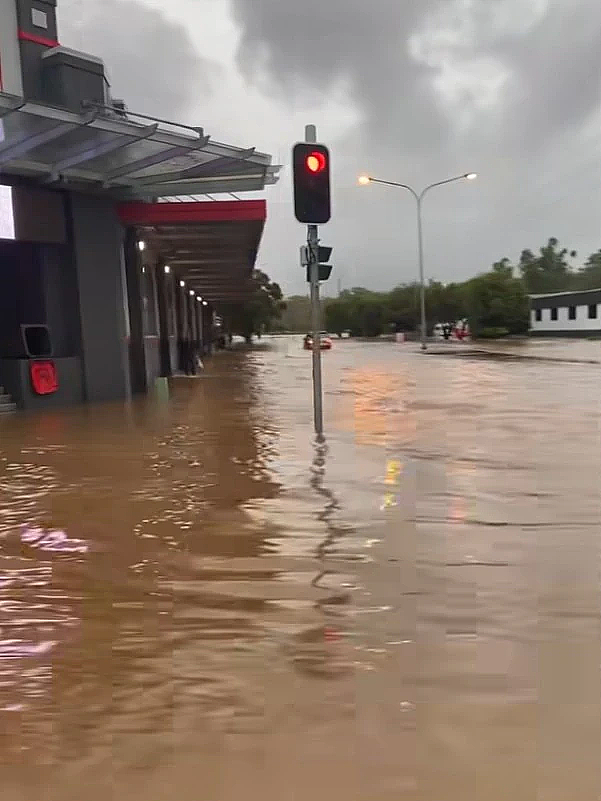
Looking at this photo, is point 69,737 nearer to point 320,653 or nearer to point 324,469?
point 320,653

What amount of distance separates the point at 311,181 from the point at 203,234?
41.8ft

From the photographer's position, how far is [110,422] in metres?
12.5

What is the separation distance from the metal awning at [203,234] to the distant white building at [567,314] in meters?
32.3

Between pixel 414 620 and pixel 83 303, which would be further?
pixel 83 303

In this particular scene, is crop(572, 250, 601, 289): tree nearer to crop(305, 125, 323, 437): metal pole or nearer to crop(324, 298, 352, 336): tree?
crop(324, 298, 352, 336): tree

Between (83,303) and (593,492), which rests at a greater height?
(83,303)

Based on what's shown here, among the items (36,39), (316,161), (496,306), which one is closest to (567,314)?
(496,306)

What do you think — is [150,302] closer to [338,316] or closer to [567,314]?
[567,314]

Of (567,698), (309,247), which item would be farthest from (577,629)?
(309,247)

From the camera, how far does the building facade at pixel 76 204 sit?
14.0m

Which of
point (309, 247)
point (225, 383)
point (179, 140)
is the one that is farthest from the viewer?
point (225, 383)

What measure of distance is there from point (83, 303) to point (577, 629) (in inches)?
552

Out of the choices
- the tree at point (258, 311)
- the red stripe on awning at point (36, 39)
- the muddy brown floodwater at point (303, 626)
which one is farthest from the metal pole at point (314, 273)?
the tree at point (258, 311)

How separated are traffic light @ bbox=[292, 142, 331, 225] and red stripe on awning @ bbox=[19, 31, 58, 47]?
9.35 m
